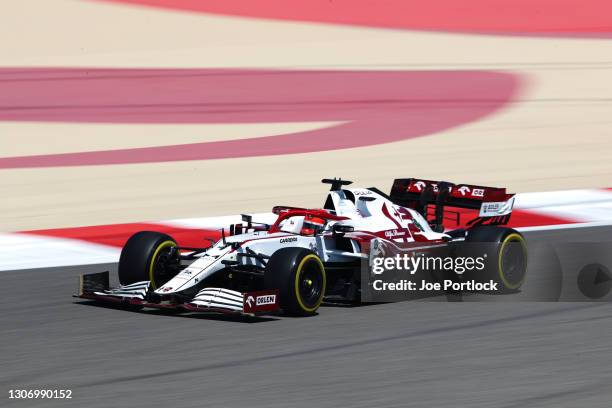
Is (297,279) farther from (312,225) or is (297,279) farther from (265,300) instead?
(312,225)

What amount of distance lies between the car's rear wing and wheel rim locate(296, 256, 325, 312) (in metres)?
2.30

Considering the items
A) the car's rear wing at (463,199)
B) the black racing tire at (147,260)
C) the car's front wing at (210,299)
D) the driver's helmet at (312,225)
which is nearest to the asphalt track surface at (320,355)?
the car's front wing at (210,299)

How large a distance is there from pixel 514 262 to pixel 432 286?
81cm

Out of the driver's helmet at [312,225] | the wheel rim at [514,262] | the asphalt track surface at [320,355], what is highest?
the driver's helmet at [312,225]

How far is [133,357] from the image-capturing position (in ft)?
31.0

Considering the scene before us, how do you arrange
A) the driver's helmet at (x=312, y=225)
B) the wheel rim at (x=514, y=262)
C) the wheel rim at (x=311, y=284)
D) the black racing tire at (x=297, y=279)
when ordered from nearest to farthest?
the black racing tire at (x=297, y=279) < the wheel rim at (x=311, y=284) < the driver's helmet at (x=312, y=225) < the wheel rim at (x=514, y=262)

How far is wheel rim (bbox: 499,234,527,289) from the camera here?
39.2 ft

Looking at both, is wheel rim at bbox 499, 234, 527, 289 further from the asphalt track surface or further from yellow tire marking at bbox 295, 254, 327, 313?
yellow tire marking at bbox 295, 254, 327, 313

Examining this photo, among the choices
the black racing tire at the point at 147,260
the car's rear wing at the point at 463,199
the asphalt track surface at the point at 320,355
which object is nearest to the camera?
the asphalt track surface at the point at 320,355

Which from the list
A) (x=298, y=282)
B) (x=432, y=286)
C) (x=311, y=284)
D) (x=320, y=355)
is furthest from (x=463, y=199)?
(x=320, y=355)

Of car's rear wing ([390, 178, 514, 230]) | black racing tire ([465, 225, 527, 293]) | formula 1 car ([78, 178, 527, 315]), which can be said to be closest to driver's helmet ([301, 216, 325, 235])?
formula 1 car ([78, 178, 527, 315])

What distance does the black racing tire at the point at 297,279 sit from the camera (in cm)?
1064

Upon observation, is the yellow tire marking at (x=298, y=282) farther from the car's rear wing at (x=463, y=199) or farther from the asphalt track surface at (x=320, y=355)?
the car's rear wing at (x=463, y=199)

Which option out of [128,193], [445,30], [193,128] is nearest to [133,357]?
[128,193]
